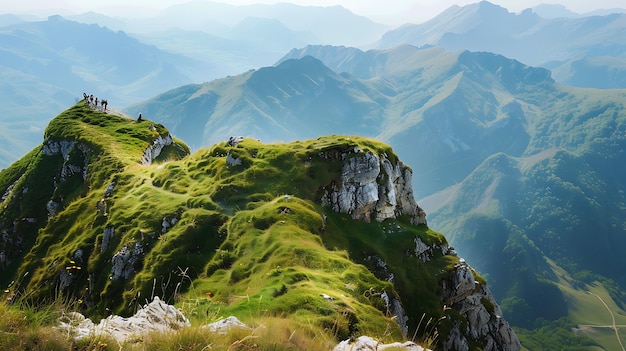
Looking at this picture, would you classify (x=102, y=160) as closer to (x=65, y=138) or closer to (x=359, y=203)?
(x=65, y=138)

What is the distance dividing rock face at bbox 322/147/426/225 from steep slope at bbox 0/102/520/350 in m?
0.11

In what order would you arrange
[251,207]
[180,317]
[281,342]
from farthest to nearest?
1. [251,207]
2. [180,317]
3. [281,342]

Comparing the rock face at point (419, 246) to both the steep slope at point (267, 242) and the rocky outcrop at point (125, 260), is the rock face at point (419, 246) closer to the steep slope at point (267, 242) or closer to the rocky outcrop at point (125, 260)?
the steep slope at point (267, 242)

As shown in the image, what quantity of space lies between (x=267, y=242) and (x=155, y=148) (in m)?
44.4

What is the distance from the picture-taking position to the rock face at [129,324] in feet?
28.3

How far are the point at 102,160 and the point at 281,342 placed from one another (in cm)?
5567

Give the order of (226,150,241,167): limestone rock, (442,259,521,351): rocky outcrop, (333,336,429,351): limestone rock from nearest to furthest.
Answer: (333,336,429,351): limestone rock → (442,259,521,351): rocky outcrop → (226,150,241,167): limestone rock

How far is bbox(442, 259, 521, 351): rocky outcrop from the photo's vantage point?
1490 inches

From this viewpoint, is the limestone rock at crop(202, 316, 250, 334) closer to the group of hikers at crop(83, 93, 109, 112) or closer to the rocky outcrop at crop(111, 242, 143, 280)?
the rocky outcrop at crop(111, 242, 143, 280)

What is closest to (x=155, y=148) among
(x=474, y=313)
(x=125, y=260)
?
(x=125, y=260)

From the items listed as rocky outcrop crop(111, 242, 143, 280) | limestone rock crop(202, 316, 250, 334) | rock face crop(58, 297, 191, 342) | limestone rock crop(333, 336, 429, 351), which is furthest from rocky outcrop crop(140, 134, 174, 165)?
limestone rock crop(333, 336, 429, 351)

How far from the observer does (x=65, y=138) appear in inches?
2596

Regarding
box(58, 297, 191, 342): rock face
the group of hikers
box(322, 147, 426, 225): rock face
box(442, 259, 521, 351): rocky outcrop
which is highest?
the group of hikers

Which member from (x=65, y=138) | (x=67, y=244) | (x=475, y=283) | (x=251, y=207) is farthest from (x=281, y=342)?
(x=65, y=138)
